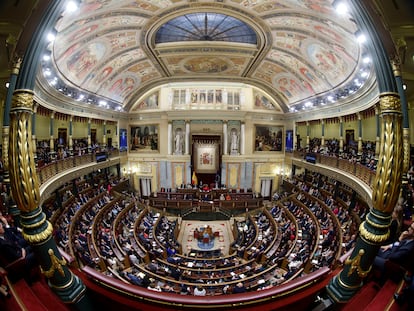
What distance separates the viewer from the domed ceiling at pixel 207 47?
10031 millimetres

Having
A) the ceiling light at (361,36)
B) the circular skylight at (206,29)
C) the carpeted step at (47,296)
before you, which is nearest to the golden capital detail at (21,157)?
the carpeted step at (47,296)

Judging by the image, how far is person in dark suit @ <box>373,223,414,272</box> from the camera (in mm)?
2277

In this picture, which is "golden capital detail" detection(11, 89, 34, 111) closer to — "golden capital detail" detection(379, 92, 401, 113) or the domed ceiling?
"golden capital detail" detection(379, 92, 401, 113)

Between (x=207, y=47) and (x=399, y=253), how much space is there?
14.7m

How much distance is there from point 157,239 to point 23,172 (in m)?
11.8

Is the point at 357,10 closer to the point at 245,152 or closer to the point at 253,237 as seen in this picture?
the point at 253,237

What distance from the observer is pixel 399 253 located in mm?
2305

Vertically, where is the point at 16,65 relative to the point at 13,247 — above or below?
above

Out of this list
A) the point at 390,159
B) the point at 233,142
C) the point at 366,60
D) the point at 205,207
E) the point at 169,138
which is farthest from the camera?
the point at 233,142

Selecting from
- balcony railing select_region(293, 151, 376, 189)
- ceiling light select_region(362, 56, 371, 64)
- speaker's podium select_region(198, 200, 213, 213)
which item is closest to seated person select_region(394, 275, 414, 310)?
balcony railing select_region(293, 151, 376, 189)

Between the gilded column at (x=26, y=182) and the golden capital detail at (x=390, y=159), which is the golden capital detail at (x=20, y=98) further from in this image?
the golden capital detail at (x=390, y=159)

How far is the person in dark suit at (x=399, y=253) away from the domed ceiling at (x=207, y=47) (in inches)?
356

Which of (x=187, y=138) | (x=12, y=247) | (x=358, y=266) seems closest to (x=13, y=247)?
(x=12, y=247)

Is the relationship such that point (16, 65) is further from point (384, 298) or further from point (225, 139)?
point (225, 139)
